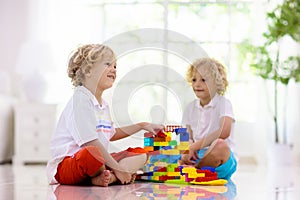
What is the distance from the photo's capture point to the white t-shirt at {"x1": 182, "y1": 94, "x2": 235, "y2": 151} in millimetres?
2225

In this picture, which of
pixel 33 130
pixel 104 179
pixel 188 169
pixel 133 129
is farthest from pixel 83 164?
pixel 33 130

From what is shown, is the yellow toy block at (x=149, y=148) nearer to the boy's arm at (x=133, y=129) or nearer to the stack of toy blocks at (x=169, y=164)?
the stack of toy blocks at (x=169, y=164)

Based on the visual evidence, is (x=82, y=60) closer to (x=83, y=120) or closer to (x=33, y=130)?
(x=83, y=120)

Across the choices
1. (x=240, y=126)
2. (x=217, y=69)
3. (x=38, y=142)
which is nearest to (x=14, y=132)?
(x=38, y=142)

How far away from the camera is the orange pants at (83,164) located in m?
2.19

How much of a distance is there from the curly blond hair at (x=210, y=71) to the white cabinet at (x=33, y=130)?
6.78 ft

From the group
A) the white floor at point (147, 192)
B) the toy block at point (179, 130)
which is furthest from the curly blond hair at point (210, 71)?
the white floor at point (147, 192)

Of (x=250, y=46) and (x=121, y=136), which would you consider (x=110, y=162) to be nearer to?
(x=121, y=136)

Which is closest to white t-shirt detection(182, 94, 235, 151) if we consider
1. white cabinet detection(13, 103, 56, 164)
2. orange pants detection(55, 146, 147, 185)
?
orange pants detection(55, 146, 147, 185)

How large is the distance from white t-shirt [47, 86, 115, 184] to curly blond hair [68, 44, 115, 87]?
6 cm

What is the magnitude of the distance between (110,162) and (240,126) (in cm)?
292

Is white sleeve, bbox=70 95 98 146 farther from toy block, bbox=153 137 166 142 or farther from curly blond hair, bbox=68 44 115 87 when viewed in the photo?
toy block, bbox=153 137 166 142

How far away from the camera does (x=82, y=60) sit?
235cm

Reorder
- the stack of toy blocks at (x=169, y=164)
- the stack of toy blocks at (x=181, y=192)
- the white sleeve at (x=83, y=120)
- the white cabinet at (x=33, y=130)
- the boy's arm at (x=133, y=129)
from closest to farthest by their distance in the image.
Result: the stack of toy blocks at (x=181, y=192) < the boy's arm at (x=133, y=129) < the white sleeve at (x=83, y=120) < the stack of toy blocks at (x=169, y=164) < the white cabinet at (x=33, y=130)
